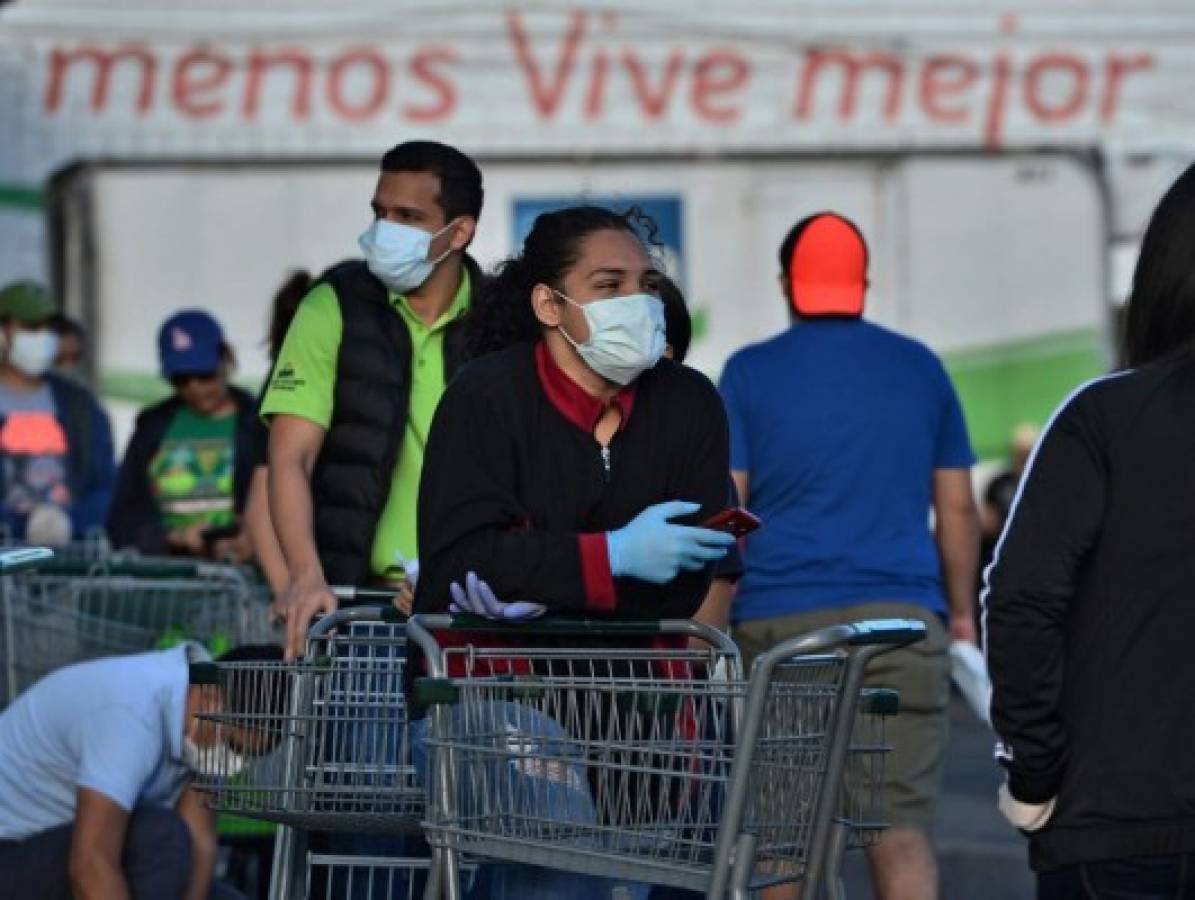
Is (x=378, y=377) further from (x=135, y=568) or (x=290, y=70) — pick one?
(x=290, y=70)

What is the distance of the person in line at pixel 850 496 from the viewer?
7.74m

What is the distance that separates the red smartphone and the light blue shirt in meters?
2.22

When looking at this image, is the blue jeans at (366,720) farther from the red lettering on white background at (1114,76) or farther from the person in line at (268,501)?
the red lettering on white background at (1114,76)

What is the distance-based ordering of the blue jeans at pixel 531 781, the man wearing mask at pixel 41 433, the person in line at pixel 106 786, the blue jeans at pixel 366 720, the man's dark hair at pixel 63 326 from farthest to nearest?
the man's dark hair at pixel 63 326 → the man wearing mask at pixel 41 433 → the person in line at pixel 106 786 → the blue jeans at pixel 366 720 → the blue jeans at pixel 531 781

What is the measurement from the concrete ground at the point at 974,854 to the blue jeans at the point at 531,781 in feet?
15.0

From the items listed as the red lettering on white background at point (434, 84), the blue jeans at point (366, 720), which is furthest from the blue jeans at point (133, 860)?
the red lettering on white background at point (434, 84)

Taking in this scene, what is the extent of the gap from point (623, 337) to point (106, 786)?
227 centimetres

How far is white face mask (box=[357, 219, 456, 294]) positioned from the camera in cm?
668

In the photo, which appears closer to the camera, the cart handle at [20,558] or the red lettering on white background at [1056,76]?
the cart handle at [20,558]

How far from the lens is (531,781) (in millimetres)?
5109

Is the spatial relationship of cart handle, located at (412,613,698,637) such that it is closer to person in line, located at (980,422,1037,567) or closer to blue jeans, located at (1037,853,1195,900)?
blue jeans, located at (1037,853,1195,900)

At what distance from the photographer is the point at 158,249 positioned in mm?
14984

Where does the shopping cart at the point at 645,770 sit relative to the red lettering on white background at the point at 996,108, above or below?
below

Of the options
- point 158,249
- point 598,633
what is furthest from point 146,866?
point 158,249
